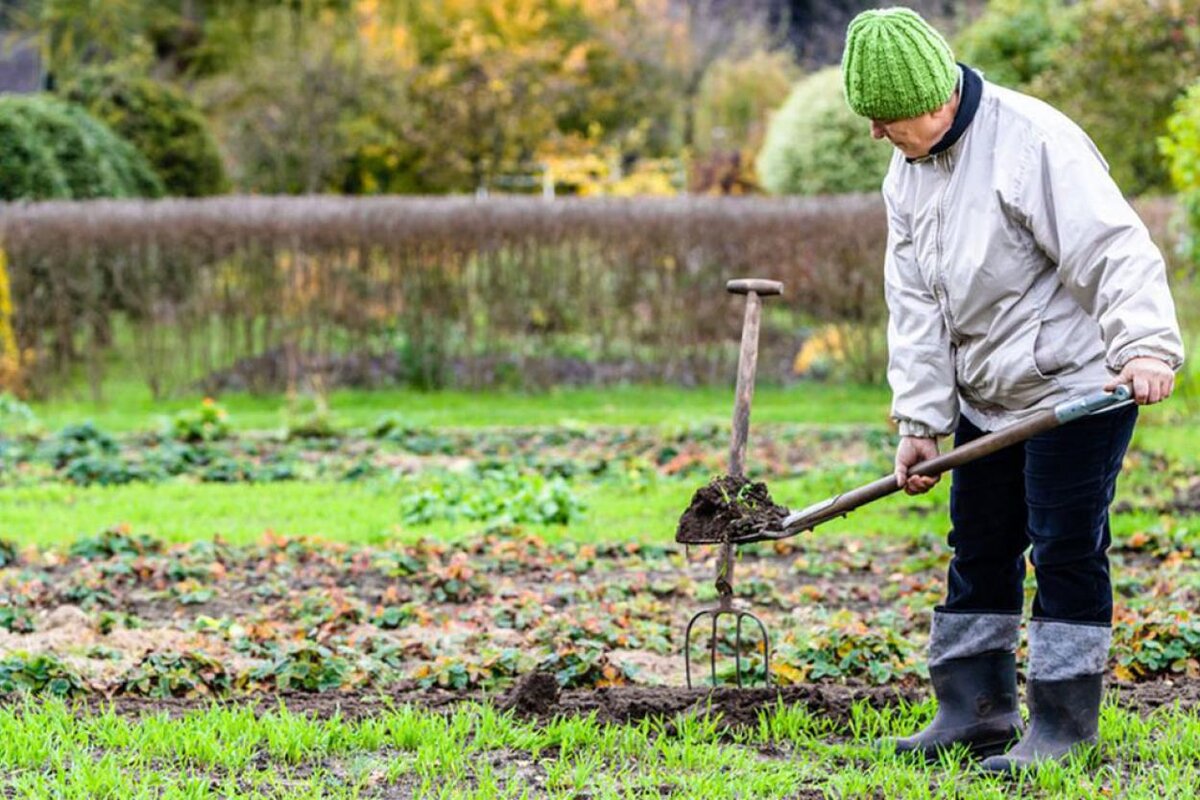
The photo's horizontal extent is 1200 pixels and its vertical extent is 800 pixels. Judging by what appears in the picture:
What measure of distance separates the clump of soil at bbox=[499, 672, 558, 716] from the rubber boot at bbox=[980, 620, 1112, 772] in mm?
1244

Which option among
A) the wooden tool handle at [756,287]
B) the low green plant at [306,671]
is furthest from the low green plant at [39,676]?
the wooden tool handle at [756,287]

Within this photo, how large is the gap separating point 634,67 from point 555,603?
21800 mm

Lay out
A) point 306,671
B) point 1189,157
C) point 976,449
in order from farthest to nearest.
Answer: point 1189,157 → point 306,671 → point 976,449

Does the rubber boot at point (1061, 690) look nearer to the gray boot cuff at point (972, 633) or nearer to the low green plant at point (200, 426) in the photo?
the gray boot cuff at point (972, 633)

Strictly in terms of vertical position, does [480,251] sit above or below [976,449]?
below

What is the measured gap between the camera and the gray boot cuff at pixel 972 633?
4.32 metres

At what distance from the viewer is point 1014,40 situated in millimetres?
19875

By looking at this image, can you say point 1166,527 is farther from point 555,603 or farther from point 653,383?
point 653,383

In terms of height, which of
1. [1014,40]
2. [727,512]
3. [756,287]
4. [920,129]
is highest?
[1014,40]

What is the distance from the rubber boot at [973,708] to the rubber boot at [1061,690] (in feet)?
0.55

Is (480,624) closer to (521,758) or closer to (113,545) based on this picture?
(521,758)

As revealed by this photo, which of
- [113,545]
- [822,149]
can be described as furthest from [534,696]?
[822,149]

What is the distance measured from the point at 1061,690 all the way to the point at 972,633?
1.04 feet

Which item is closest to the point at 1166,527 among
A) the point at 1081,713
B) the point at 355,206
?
the point at 1081,713
